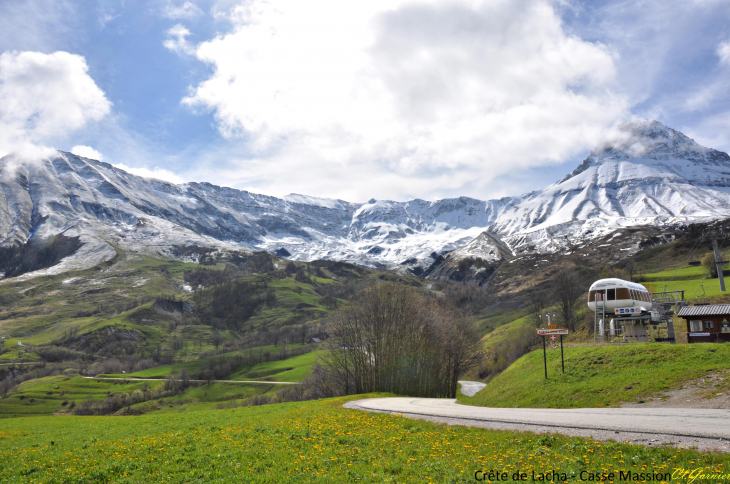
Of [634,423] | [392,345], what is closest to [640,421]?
[634,423]

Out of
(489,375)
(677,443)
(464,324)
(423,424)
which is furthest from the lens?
(489,375)

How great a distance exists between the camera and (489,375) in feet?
371

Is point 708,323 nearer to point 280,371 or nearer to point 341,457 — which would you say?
point 341,457

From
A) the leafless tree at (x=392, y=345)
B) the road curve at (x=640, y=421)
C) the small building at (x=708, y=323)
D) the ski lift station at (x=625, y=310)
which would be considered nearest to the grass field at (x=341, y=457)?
the road curve at (x=640, y=421)

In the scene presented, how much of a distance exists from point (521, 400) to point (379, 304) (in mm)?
32641

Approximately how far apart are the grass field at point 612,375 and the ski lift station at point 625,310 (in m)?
15.9

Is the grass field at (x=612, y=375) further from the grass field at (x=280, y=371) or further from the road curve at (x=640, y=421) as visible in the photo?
the grass field at (x=280, y=371)

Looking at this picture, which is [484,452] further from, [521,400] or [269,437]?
[521,400]

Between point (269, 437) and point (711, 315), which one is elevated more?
point (711, 315)

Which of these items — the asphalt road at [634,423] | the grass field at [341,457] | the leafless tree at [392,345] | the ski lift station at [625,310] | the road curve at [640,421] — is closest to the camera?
the grass field at [341,457]

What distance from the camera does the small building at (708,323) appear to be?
44.9m

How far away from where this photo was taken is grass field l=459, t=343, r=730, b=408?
26.0 metres

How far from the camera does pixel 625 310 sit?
160 feet

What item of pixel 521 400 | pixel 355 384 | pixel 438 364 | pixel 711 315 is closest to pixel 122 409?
pixel 355 384
